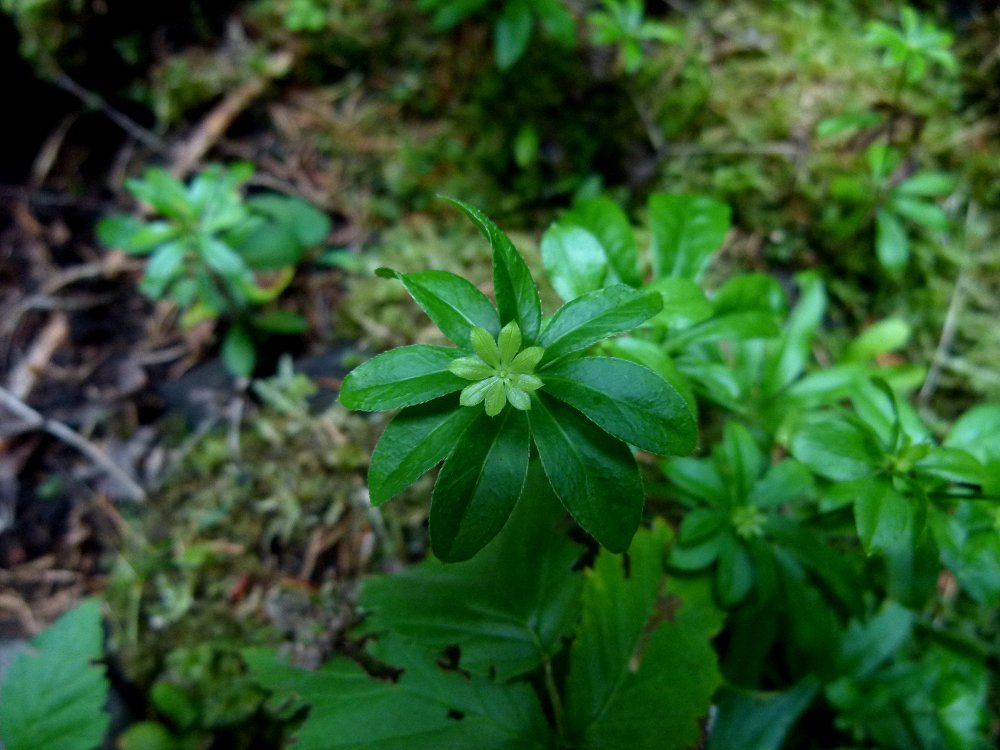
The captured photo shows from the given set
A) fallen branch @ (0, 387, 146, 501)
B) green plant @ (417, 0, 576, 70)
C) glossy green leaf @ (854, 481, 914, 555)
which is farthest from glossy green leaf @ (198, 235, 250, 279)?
glossy green leaf @ (854, 481, 914, 555)

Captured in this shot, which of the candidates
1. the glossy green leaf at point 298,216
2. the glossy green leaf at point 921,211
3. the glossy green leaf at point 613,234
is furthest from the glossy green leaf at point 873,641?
the glossy green leaf at point 298,216

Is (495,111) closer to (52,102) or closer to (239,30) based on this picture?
(239,30)

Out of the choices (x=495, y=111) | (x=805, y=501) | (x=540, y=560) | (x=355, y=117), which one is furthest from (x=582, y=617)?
(x=355, y=117)

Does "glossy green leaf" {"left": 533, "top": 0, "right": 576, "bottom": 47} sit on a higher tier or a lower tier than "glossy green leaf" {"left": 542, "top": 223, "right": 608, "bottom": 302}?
higher

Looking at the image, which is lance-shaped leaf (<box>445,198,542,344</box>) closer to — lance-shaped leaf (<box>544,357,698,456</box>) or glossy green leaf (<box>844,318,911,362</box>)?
lance-shaped leaf (<box>544,357,698,456</box>)

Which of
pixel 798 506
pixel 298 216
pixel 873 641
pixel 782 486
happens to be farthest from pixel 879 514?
pixel 298 216

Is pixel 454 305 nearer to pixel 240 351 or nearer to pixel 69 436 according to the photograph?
pixel 240 351
